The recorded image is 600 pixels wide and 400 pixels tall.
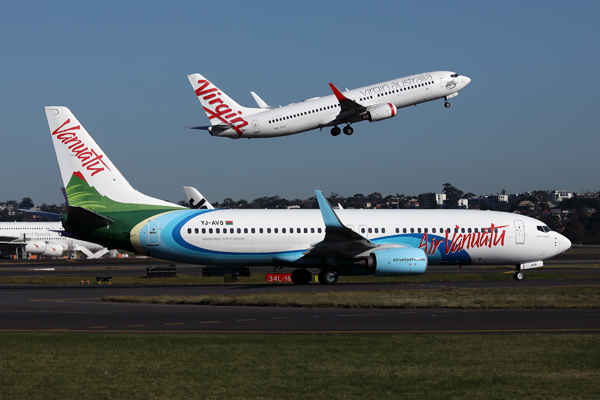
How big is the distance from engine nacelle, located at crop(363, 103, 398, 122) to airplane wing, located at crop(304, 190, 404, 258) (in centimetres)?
524

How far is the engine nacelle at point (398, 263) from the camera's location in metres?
36.9

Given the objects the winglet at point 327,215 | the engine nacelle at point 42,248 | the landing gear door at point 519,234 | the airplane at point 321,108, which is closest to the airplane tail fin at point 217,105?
the airplane at point 321,108

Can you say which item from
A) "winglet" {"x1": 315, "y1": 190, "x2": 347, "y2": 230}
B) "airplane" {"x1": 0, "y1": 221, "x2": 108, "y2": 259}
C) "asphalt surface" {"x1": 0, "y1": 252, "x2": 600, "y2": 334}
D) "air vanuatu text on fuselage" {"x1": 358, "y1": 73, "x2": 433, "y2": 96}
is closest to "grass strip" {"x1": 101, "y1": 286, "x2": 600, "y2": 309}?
"asphalt surface" {"x1": 0, "y1": 252, "x2": 600, "y2": 334}

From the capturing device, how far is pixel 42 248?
96.6 m

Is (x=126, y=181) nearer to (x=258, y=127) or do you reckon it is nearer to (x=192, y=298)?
(x=258, y=127)

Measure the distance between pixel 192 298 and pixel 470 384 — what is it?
1833cm

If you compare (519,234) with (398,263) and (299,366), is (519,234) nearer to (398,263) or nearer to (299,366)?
(398,263)

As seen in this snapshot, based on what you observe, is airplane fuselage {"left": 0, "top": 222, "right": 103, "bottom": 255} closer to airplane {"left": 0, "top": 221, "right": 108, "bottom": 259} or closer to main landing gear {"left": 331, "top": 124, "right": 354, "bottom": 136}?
airplane {"left": 0, "top": 221, "right": 108, "bottom": 259}

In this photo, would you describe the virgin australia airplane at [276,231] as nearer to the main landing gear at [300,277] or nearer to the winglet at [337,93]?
the main landing gear at [300,277]

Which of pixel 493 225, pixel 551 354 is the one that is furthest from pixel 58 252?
pixel 551 354

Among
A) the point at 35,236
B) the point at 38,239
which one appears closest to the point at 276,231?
the point at 38,239

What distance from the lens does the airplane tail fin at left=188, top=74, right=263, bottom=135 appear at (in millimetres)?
40112

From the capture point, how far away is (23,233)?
10206 cm

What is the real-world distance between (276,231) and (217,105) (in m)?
8.34
